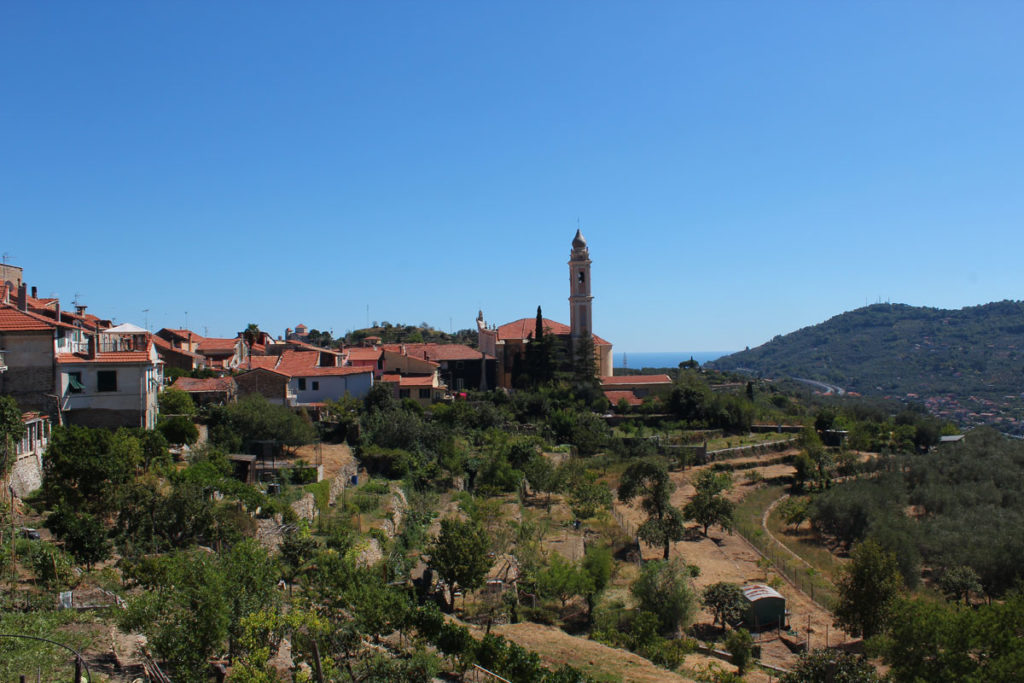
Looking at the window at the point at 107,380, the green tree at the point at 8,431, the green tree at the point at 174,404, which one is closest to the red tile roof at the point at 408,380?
the green tree at the point at 174,404

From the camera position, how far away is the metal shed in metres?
22.8

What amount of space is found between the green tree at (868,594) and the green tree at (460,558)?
35.9ft

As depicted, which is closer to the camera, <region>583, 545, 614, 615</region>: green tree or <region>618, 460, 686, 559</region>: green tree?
<region>583, 545, 614, 615</region>: green tree

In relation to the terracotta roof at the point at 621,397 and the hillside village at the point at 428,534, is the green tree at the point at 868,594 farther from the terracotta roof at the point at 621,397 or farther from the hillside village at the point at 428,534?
the terracotta roof at the point at 621,397

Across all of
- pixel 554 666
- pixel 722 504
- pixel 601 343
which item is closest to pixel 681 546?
pixel 722 504

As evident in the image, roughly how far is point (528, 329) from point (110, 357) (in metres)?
38.2

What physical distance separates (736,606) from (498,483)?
14101 millimetres

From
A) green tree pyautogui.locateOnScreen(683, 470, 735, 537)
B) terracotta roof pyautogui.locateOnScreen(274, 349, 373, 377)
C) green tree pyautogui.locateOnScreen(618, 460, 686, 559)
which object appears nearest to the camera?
green tree pyautogui.locateOnScreen(618, 460, 686, 559)

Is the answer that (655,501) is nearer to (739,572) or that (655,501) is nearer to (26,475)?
(739,572)

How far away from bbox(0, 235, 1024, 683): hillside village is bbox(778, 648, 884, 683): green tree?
2.8 inches

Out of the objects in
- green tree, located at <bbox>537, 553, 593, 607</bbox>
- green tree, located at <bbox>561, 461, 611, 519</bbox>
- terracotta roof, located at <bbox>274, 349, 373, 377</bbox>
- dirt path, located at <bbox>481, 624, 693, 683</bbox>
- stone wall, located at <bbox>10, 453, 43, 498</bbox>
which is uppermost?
terracotta roof, located at <bbox>274, 349, 373, 377</bbox>

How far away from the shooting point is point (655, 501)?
3111 centimetres

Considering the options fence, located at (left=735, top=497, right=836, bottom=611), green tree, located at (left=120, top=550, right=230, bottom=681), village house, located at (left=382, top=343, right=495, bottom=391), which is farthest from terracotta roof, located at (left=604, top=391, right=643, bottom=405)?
green tree, located at (left=120, top=550, right=230, bottom=681)

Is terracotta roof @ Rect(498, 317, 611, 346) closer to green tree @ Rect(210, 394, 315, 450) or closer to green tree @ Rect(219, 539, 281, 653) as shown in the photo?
green tree @ Rect(210, 394, 315, 450)
